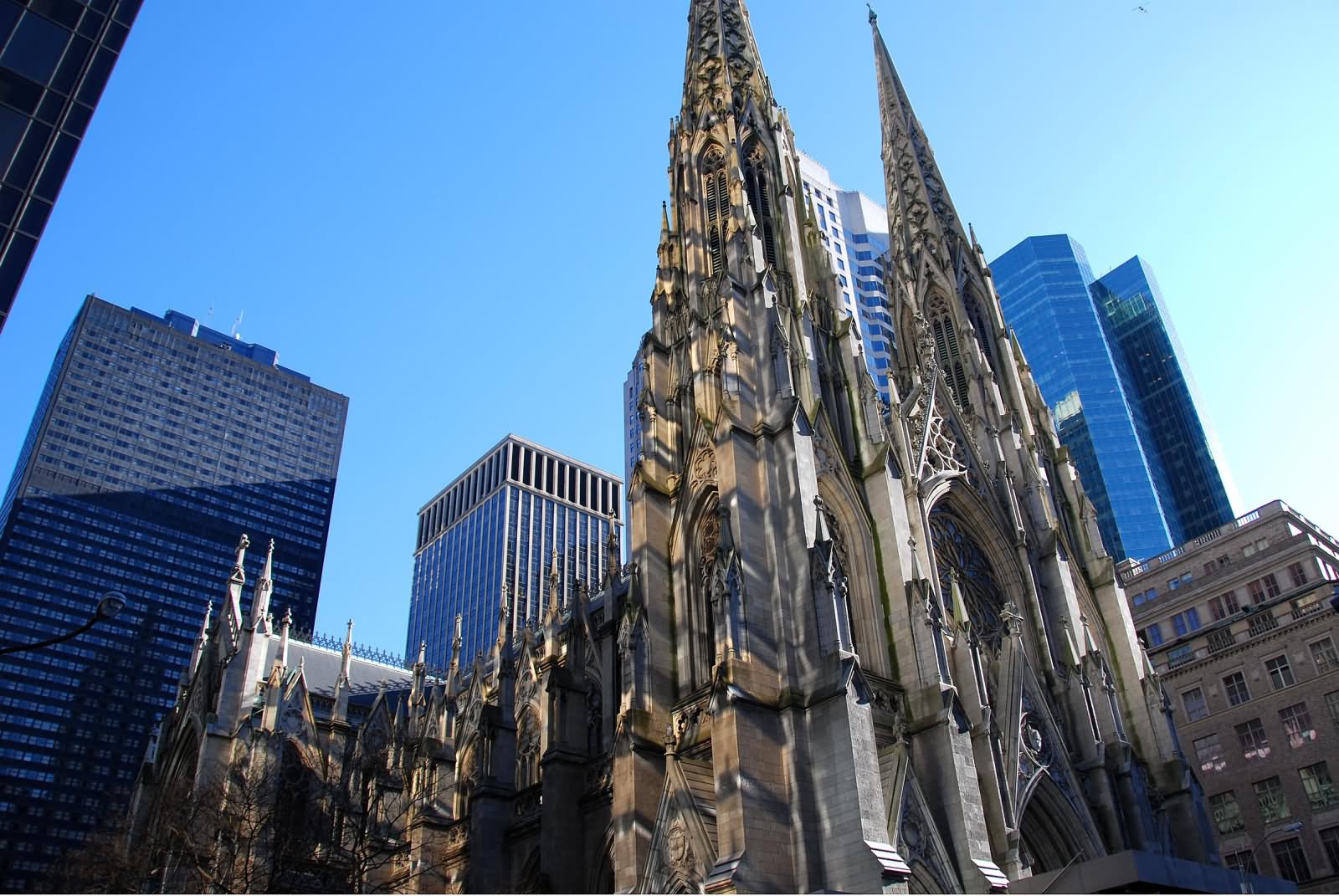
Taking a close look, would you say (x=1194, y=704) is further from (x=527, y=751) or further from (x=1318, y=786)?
(x=527, y=751)

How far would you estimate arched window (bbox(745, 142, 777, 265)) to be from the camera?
3800 centimetres

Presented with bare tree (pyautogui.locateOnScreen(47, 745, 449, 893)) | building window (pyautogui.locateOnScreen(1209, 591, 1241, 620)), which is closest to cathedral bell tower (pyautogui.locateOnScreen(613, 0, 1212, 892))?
bare tree (pyautogui.locateOnScreen(47, 745, 449, 893))

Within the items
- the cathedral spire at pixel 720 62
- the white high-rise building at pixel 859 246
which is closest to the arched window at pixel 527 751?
the cathedral spire at pixel 720 62

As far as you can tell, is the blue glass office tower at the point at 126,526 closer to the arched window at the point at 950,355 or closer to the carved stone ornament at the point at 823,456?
the arched window at the point at 950,355

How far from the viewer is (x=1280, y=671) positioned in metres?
40.8

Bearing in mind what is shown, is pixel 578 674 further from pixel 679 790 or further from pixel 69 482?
pixel 69 482

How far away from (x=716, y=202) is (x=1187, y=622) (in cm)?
2783

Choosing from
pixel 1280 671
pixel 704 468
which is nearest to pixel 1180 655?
pixel 1280 671

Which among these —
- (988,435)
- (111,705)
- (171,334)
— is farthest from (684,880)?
(171,334)

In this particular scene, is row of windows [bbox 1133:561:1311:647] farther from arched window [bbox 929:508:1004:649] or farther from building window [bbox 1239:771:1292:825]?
arched window [bbox 929:508:1004:649]

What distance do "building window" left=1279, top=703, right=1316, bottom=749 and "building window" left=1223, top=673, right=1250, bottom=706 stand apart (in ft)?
5.85

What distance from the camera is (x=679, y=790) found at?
85.4 feet

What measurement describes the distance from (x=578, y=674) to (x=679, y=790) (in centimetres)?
996

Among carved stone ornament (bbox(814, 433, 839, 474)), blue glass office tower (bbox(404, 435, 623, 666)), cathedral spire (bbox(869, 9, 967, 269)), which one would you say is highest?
blue glass office tower (bbox(404, 435, 623, 666))
